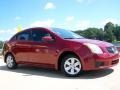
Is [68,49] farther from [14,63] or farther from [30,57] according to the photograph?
[14,63]

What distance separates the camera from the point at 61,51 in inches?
338

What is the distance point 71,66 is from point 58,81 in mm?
760

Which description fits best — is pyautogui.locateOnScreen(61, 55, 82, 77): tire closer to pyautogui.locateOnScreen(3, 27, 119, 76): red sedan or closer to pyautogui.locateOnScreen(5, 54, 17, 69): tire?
pyautogui.locateOnScreen(3, 27, 119, 76): red sedan

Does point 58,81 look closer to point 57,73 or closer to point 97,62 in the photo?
point 97,62

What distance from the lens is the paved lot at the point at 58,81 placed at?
7074 millimetres

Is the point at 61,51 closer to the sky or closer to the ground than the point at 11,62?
closer to the sky

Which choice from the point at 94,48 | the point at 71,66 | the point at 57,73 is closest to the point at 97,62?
the point at 94,48

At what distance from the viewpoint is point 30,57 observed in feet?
32.2

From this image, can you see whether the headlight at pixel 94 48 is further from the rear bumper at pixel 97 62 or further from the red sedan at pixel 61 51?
the rear bumper at pixel 97 62

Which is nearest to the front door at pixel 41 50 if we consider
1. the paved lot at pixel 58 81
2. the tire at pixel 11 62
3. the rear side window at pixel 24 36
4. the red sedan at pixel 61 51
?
the red sedan at pixel 61 51

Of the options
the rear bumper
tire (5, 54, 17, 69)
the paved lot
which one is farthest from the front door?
the rear bumper

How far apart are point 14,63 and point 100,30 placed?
74.9 metres

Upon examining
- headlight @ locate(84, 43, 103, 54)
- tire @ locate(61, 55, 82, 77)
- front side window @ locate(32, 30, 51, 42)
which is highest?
front side window @ locate(32, 30, 51, 42)

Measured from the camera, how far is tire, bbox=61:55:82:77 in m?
8.36
